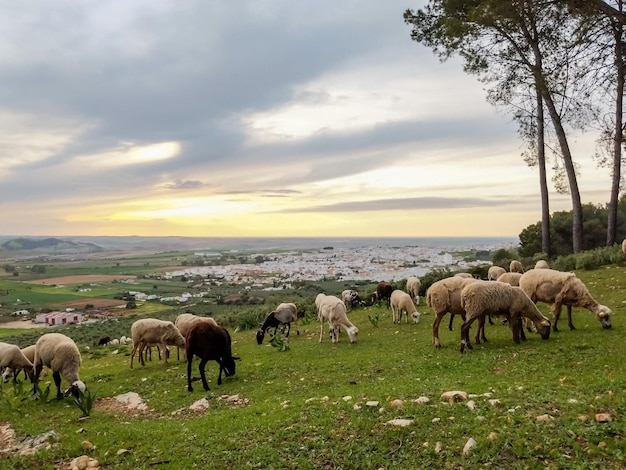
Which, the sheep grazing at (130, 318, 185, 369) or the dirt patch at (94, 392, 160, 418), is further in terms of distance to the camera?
the sheep grazing at (130, 318, 185, 369)

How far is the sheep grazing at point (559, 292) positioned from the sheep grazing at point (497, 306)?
1428 mm

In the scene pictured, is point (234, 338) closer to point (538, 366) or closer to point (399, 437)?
point (538, 366)

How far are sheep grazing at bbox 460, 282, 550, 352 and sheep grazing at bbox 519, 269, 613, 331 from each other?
56.2 inches

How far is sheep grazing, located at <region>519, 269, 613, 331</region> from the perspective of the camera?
13.7 m

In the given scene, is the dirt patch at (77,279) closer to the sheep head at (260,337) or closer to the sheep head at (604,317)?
the sheep head at (260,337)

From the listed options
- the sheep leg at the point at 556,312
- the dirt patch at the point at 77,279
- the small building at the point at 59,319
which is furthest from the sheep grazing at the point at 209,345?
the dirt patch at the point at 77,279

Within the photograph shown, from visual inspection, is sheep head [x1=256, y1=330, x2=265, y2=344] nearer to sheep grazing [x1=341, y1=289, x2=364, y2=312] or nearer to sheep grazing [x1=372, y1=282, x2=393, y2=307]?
sheep grazing [x1=341, y1=289, x2=364, y2=312]

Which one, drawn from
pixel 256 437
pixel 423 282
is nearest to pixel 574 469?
pixel 256 437

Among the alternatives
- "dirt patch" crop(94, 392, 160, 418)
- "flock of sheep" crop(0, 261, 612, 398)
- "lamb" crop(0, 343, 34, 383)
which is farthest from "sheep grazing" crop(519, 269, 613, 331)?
"lamb" crop(0, 343, 34, 383)

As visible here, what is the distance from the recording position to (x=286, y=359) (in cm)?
1541

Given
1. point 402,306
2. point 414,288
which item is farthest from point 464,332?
point 414,288

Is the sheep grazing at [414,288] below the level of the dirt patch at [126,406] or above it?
above

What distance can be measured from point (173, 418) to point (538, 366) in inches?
319

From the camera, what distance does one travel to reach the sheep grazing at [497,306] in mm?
12742
